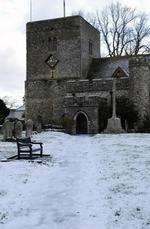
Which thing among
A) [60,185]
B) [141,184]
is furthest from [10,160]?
[141,184]

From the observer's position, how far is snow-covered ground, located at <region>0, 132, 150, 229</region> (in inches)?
308

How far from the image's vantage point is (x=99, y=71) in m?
46.1

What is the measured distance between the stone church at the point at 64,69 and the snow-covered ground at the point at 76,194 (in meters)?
26.1

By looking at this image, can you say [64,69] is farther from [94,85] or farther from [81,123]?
[81,123]

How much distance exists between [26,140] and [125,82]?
24.6 meters

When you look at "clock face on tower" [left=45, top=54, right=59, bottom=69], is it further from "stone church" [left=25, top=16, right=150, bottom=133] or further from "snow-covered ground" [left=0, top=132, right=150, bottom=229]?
"snow-covered ground" [left=0, top=132, right=150, bottom=229]

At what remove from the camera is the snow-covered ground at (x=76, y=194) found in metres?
7.82

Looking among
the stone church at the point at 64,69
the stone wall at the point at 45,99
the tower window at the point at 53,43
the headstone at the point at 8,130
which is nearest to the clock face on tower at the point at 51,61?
the stone church at the point at 64,69

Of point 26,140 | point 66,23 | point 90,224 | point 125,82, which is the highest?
point 66,23

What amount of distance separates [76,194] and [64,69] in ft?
117

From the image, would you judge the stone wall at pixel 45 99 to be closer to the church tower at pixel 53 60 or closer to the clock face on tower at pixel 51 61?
the church tower at pixel 53 60

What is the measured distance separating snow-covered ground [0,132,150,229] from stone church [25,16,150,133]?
26.1 metres

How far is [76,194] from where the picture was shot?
9773 mm

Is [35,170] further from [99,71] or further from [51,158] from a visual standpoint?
[99,71]
